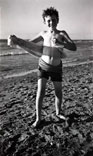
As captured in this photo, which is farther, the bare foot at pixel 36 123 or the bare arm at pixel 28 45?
the bare foot at pixel 36 123

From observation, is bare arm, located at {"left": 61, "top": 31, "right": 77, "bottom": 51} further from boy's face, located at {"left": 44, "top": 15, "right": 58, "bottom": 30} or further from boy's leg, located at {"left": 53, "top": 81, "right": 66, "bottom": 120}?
boy's leg, located at {"left": 53, "top": 81, "right": 66, "bottom": 120}

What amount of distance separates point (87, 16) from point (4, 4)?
130 centimetres

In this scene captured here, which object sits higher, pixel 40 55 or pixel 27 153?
pixel 40 55

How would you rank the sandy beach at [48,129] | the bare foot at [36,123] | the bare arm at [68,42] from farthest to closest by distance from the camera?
the bare foot at [36,123] < the bare arm at [68,42] < the sandy beach at [48,129]

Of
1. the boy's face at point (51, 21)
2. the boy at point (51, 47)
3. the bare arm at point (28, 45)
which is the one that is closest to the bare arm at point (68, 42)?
the boy at point (51, 47)

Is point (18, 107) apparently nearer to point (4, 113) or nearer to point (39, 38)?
point (4, 113)

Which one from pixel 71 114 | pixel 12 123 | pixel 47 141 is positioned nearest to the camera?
pixel 47 141

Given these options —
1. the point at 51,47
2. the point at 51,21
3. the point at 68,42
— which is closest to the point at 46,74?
the point at 51,47

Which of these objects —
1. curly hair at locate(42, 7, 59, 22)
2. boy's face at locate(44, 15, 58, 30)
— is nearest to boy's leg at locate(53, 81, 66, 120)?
boy's face at locate(44, 15, 58, 30)

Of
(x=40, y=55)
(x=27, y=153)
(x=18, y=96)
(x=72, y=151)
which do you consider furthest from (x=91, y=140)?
(x=18, y=96)

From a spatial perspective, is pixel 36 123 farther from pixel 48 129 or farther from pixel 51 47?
pixel 51 47

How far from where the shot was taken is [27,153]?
5.13 feet

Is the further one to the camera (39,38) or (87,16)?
(87,16)

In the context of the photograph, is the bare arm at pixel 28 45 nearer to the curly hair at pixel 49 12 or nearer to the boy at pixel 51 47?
the boy at pixel 51 47
